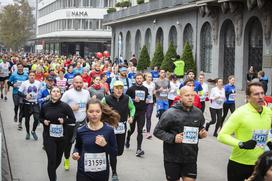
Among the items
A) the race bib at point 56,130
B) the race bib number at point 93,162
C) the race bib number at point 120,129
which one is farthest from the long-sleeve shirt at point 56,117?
the race bib number at point 93,162

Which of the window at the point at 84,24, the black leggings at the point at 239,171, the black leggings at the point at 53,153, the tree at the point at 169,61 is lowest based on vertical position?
the black leggings at the point at 53,153

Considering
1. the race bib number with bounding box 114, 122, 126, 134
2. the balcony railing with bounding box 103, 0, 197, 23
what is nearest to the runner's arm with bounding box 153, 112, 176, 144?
the race bib number with bounding box 114, 122, 126, 134

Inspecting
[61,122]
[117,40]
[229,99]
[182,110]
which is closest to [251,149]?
[182,110]

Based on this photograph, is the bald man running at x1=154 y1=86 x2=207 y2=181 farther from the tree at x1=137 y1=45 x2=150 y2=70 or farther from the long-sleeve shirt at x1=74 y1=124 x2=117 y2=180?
the tree at x1=137 y1=45 x2=150 y2=70

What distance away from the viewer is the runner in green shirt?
20.1ft

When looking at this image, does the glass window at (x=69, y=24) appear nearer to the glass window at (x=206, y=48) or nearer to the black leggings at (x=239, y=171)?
the glass window at (x=206, y=48)

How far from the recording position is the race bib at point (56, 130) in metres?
8.73

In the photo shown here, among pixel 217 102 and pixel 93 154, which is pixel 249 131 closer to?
pixel 93 154

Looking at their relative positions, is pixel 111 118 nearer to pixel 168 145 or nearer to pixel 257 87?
pixel 168 145

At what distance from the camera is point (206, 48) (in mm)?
32500

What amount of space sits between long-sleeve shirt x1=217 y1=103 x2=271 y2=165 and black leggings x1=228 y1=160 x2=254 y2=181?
1.9 inches

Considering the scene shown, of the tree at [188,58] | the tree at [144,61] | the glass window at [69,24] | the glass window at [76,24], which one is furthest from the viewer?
the glass window at [69,24]

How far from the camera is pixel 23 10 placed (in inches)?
4299

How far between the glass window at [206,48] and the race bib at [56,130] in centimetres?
2390
